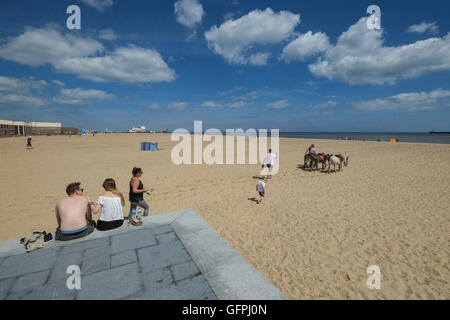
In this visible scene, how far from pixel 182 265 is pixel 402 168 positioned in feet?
53.4

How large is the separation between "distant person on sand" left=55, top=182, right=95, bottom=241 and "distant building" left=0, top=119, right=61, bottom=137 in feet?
259

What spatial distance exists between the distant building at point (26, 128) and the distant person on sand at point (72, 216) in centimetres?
7893

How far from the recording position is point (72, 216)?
146 inches

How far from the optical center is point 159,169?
44.9ft

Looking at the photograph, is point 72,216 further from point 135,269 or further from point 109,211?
point 135,269

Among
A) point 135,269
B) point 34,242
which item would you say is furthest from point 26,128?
point 135,269

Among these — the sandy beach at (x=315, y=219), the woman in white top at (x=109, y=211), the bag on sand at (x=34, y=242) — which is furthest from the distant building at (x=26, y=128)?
the woman in white top at (x=109, y=211)

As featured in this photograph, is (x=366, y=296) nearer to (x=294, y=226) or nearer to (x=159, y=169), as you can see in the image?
(x=294, y=226)

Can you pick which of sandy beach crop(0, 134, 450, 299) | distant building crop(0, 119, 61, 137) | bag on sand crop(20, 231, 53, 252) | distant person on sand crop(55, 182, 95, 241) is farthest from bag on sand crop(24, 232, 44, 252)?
distant building crop(0, 119, 61, 137)

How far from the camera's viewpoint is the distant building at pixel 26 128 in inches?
2327

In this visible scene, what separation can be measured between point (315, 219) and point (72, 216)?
19.6ft

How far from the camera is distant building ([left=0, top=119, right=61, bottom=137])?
59.1 m

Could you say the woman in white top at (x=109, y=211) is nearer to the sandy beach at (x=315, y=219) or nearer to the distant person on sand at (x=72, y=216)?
the distant person on sand at (x=72, y=216)

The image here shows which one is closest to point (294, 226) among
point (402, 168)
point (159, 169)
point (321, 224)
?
point (321, 224)
